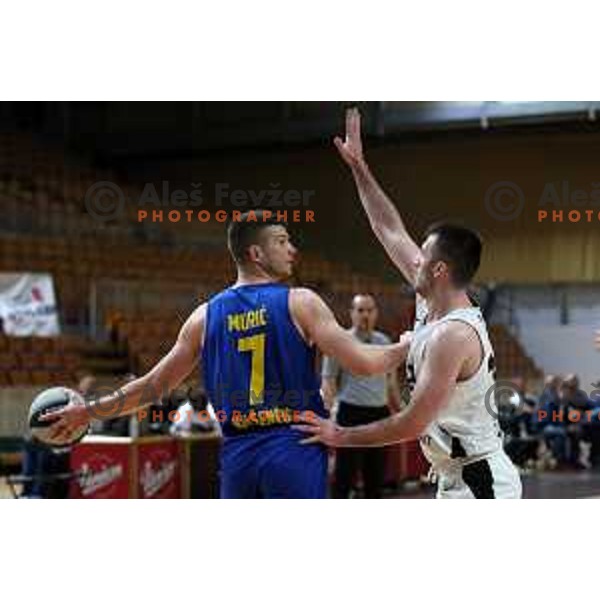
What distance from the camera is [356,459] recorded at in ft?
26.3

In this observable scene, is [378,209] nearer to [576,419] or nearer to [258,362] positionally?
[258,362]

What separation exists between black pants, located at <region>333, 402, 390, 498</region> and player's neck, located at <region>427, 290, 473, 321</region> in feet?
13.7

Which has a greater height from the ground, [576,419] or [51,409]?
[51,409]

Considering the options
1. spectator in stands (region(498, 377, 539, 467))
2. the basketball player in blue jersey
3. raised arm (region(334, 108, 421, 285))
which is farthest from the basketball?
spectator in stands (region(498, 377, 539, 467))

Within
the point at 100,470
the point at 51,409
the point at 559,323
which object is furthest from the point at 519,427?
the point at 51,409

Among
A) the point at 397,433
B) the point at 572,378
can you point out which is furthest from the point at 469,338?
the point at 572,378

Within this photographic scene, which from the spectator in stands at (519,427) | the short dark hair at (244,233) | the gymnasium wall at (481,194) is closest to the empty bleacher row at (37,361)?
the gymnasium wall at (481,194)

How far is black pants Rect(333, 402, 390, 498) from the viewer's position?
7.89 metres

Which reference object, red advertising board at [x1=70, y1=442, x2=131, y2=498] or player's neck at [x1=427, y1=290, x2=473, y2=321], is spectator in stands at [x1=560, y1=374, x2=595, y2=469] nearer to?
red advertising board at [x1=70, y1=442, x2=131, y2=498]

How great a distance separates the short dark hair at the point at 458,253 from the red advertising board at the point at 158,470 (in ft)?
14.3

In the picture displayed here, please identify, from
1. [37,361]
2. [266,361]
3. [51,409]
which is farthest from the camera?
[37,361]

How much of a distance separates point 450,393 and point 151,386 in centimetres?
134

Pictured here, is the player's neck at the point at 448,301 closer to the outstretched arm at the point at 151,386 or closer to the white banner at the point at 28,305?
the outstretched arm at the point at 151,386
